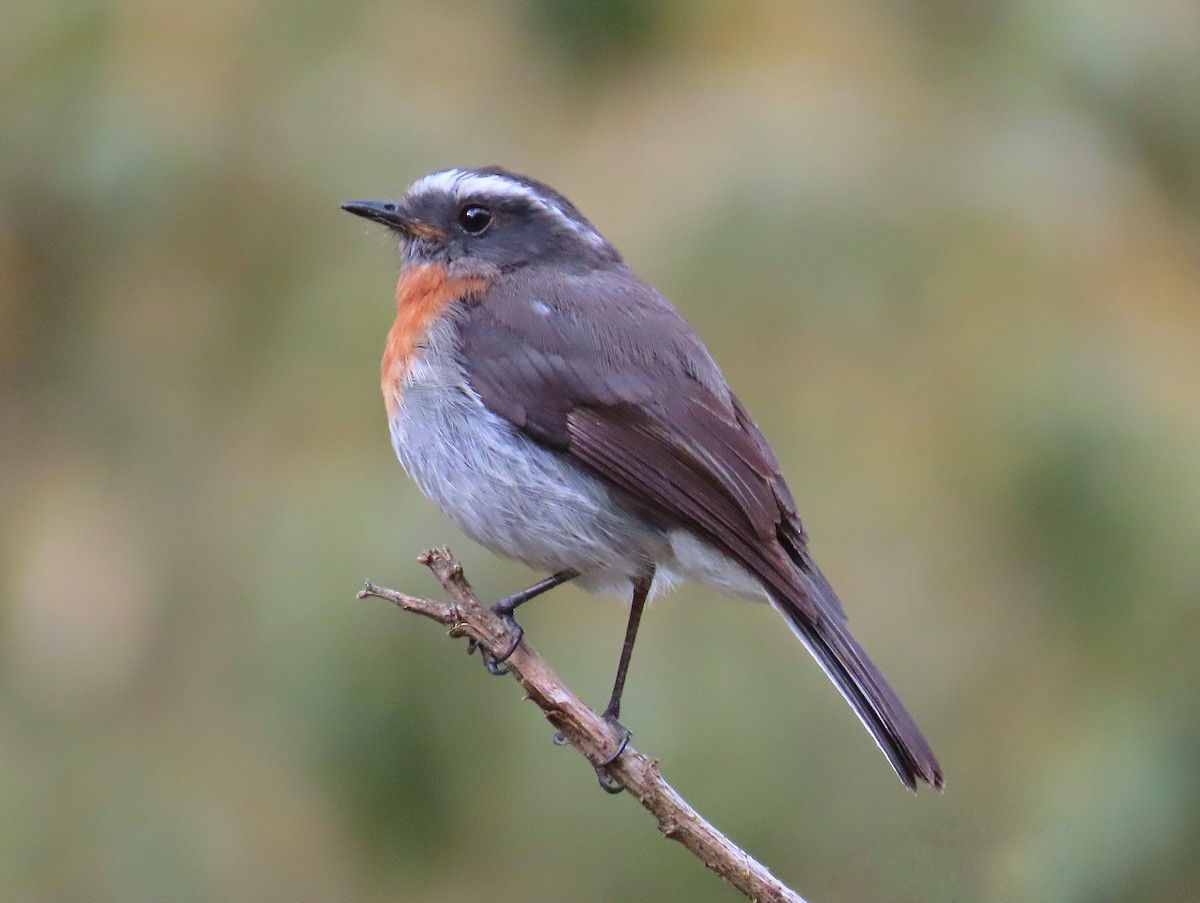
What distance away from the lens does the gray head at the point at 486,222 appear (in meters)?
5.30

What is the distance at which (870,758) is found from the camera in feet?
17.4

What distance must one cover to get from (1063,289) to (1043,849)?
8.36 feet

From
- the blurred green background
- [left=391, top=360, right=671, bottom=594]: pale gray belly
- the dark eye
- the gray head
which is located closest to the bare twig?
[left=391, top=360, right=671, bottom=594]: pale gray belly

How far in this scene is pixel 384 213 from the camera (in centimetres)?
529

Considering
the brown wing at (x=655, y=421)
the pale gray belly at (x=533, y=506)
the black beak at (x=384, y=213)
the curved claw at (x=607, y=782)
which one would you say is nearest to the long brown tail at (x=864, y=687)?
the brown wing at (x=655, y=421)

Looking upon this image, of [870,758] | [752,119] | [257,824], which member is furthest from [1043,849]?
[752,119]

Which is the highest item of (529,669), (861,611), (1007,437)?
(1007,437)

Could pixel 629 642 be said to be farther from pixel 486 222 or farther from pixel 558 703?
pixel 486 222

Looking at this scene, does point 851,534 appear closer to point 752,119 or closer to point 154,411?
point 752,119

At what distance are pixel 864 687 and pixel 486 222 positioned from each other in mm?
2166

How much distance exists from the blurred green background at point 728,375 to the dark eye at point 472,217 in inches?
16.9

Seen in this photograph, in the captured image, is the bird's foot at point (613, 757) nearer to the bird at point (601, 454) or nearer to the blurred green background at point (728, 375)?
the bird at point (601, 454)

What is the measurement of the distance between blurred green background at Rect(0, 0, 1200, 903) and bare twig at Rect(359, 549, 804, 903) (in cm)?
89

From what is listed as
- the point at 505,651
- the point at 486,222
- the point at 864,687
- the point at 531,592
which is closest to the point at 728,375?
the point at 486,222
